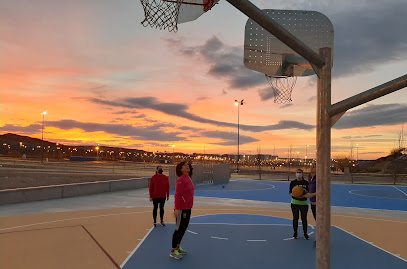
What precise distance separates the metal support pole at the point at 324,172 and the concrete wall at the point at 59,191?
15006 millimetres

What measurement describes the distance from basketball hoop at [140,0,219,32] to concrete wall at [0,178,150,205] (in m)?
13.2

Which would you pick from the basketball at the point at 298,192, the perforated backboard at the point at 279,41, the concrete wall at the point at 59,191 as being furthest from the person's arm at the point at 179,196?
the concrete wall at the point at 59,191

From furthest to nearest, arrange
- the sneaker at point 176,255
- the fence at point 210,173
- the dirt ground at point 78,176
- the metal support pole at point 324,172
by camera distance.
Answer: the dirt ground at point 78,176 → the fence at point 210,173 → the sneaker at point 176,255 → the metal support pole at point 324,172

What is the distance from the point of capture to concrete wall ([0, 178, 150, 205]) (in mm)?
15125

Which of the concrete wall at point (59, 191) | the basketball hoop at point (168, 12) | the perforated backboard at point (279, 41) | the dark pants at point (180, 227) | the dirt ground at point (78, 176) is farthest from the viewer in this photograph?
the dirt ground at point (78, 176)

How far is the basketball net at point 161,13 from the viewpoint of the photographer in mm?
4445

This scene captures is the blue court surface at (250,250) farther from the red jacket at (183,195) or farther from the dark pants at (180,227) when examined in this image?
the red jacket at (183,195)

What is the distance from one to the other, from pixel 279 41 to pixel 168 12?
2084 mm

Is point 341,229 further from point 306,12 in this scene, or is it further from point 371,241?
point 306,12

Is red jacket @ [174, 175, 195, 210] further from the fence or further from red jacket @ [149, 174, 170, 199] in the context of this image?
the fence

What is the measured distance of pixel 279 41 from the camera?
5754mm

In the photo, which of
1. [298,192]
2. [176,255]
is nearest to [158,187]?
[176,255]

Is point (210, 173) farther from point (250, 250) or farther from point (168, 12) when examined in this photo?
point (168, 12)

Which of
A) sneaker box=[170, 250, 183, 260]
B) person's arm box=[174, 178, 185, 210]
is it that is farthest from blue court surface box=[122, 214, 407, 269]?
person's arm box=[174, 178, 185, 210]
